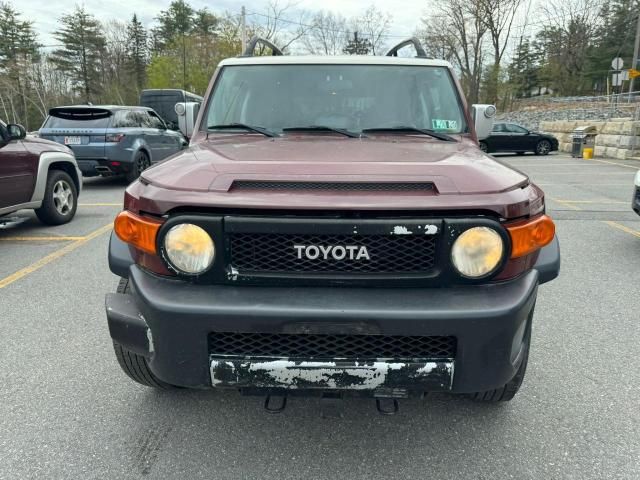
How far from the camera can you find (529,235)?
1.96 meters

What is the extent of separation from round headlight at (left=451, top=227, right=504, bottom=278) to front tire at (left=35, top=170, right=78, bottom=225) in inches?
256

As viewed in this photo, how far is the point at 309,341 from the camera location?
1894 millimetres

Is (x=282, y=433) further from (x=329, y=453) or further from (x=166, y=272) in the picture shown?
(x=166, y=272)

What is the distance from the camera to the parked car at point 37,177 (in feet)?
19.5

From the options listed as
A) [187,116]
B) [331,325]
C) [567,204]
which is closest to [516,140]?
[567,204]

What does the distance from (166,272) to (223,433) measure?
3.05 feet

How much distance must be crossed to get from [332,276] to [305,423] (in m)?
0.97

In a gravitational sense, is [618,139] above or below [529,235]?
below

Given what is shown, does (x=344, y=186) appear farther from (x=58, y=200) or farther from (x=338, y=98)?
(x=58, y=200)

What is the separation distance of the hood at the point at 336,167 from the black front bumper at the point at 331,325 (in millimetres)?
407

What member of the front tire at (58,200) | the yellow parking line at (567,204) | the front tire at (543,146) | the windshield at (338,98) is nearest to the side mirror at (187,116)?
the windshield at (338,98)

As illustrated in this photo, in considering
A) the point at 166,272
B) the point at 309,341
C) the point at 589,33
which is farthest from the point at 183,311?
the point at 589,33

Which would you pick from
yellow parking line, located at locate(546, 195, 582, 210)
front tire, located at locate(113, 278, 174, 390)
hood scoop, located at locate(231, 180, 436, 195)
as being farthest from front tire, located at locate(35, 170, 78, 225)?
yellow parking line, located at locate(546, 195, 582, 210)

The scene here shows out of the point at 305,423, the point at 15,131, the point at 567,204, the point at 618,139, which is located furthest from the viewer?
the point at 618,139
